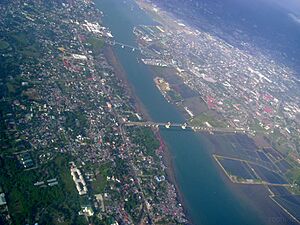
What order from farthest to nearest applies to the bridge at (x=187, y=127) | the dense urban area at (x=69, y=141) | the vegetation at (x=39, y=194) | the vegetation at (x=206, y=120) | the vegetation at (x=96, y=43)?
the vegetation at (x=96, y=43) → the vegetation at (x=206, y=120) → the bridge at (x=187, y=127) → the dense urban area at (x=69, y=141) → the vegetation at (x=39, y=194)

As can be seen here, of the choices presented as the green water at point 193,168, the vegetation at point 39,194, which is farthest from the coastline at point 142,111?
the vegetation at point 39,194

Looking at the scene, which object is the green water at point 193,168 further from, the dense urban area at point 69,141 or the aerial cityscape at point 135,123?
the dense urban area at point 69,141

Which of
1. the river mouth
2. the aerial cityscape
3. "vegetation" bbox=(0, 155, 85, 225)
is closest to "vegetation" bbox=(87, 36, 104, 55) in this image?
the aerial cityscape

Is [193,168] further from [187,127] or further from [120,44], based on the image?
[120,44]

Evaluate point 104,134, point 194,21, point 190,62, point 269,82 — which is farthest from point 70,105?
point 194,21

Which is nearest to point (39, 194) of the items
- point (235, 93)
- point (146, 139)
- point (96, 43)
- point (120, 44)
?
point (146, 139)

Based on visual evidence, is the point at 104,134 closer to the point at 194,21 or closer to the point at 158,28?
the point at 158,28

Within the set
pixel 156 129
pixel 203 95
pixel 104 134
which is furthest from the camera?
pixel 203 95
